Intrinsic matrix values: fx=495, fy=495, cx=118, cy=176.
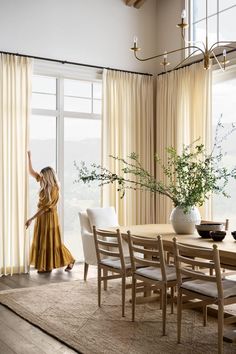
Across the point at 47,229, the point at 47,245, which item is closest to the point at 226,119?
the point at 47,229

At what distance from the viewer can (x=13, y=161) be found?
6.62 metres

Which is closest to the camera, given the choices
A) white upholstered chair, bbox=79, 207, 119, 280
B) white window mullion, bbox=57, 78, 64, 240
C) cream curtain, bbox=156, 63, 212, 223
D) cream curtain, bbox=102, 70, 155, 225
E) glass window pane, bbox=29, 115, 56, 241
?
white upholstered chair, bbox=79, 207, 119, 280

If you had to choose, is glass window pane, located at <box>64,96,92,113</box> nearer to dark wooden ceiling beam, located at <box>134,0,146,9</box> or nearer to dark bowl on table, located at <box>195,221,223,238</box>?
dark wooden ceiling beam, located at <box>134,0,146,9</box>

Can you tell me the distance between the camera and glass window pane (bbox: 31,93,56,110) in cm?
709

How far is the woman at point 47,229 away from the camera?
6562mm

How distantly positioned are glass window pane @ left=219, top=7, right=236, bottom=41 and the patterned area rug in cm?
376

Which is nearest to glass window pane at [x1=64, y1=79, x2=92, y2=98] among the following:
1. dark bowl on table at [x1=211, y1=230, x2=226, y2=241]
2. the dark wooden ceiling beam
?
the dark wooden ceiling beam

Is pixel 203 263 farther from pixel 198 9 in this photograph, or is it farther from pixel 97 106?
pixel 198 9

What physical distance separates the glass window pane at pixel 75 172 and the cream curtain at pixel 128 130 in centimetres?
24

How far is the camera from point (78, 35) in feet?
24.1

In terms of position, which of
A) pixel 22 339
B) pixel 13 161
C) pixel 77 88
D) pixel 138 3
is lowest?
pixel 22 339

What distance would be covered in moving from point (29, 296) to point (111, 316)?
1165 mm

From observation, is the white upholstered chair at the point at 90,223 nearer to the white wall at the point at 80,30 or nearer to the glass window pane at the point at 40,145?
the glass window pane at the point at 40,145

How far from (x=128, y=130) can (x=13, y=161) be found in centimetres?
198
